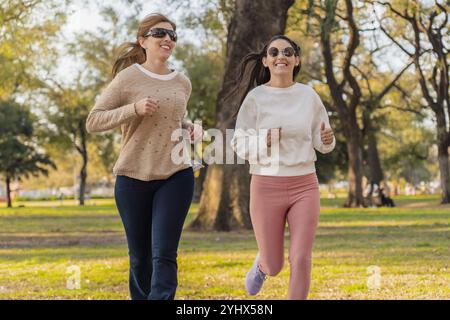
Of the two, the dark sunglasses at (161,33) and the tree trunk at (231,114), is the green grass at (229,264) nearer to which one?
the tree trunk at (231,114)

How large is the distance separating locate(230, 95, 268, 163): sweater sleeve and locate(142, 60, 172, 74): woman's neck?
666 millimetres

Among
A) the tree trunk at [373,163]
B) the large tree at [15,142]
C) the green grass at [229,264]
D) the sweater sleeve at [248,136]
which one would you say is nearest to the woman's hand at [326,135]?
the sweater sleeve at [248,136]

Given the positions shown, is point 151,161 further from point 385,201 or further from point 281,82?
point 385,201

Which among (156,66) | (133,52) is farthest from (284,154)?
(133,52)

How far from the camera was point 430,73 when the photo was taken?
1689 inches

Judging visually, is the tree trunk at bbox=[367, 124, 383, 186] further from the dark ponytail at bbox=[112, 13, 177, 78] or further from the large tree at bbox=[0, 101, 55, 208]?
the dark ponytail at bbox=[112, 13, 177, 78]

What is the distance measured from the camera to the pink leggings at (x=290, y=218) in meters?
6.01

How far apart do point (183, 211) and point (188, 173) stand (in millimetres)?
278

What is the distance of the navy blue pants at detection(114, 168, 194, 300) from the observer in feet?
20.0

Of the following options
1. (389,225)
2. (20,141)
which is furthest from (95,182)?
(389,225)

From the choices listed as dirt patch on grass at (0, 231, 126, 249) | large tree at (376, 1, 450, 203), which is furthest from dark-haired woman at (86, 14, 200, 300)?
large tree at (376, 1, 450, 203)

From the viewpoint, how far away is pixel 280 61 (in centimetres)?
631

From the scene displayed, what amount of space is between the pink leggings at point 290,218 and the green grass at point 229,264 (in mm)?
2848
